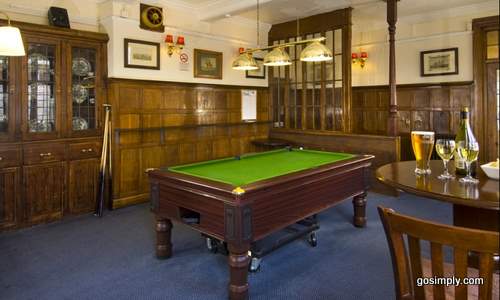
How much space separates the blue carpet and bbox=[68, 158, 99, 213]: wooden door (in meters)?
0.34

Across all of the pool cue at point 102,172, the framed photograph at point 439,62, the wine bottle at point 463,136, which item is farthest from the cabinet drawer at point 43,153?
the framed photograph at point 439,62

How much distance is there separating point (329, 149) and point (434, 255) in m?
4.56

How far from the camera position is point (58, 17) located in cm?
408

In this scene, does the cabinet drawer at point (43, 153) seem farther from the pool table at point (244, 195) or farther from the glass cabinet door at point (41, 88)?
the pool table at point (244, 195)

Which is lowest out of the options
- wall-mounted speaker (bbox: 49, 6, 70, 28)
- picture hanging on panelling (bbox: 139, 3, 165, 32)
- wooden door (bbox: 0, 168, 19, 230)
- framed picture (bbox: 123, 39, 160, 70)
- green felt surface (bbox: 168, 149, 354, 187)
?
wooden door (bbox: 0, 168, 19, 230)

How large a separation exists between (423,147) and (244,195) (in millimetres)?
1068

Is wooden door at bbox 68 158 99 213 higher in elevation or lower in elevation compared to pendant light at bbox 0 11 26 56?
lower

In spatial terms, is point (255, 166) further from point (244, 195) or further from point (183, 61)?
point (183, 61)

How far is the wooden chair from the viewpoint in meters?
0.92

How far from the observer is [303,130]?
5.96 m

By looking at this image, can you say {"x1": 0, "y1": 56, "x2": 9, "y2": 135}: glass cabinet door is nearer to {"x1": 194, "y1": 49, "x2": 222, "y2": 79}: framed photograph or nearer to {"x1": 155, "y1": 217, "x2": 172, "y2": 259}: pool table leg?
{"x1": 155, "y1": 217, "x2": 172, "y2": 259}: pool table leg

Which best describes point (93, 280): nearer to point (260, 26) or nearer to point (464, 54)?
point (260, 26)

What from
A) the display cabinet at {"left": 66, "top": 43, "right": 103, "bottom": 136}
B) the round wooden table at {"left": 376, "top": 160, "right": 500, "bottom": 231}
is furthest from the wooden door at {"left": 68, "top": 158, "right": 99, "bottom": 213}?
the round wooden table at {"left": 376, "top": 160, "right": 500, "bottom": 231}

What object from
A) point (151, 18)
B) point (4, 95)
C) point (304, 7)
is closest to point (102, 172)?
point (4, 95)
